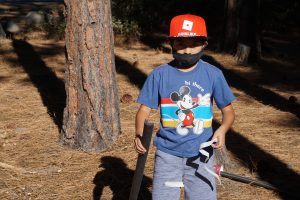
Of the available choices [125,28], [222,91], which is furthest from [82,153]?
[125,28]

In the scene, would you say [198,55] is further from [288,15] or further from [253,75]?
[288,15]

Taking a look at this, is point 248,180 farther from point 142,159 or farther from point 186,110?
point 142,159

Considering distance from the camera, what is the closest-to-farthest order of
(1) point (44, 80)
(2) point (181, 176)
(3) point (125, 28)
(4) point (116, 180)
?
(2) point (181, 176) < (4) point (116, 180) < (1) point (44, 80) < (3) point (125, 28)

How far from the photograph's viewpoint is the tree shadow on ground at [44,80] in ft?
24.5

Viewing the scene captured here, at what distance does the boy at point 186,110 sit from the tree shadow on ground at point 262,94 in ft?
14.2

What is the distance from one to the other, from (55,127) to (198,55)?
374 centimetres

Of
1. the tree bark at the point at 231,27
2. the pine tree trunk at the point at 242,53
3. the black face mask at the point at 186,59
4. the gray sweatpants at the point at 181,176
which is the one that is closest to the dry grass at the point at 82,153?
the gray sweatpants at the point at 181,176

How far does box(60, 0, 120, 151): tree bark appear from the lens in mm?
5590

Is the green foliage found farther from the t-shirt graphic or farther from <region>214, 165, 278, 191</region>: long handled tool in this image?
the t-shirt graphic

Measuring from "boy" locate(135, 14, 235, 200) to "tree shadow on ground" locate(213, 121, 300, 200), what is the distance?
5.59 ft

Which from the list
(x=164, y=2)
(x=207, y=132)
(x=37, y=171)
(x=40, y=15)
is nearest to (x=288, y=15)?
(x=164, y=2)

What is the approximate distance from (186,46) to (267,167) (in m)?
2.41

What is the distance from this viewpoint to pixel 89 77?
5637mm

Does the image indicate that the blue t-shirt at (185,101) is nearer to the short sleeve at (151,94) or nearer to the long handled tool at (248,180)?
the short sleeve at (151,94)
